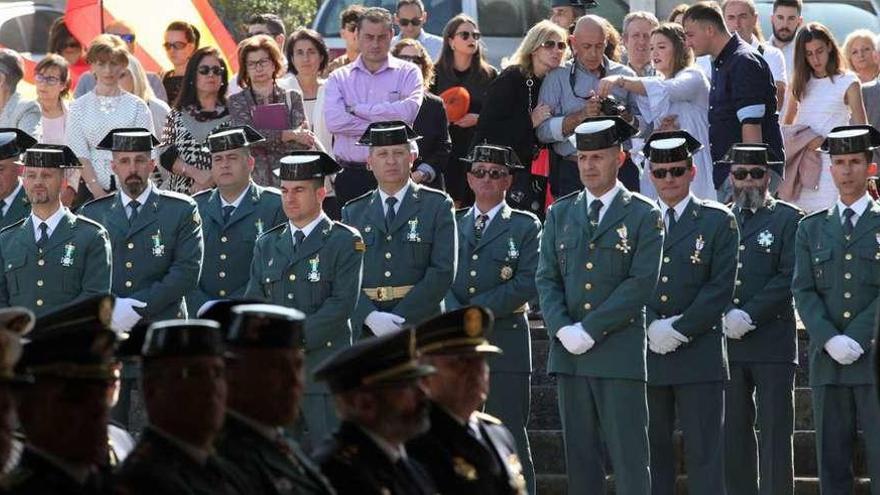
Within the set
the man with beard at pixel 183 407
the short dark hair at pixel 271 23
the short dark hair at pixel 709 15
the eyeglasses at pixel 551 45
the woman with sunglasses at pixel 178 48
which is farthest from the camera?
the short dark hair at pixel 271 23

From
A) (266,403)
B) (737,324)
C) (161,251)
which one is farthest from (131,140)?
(266,403)

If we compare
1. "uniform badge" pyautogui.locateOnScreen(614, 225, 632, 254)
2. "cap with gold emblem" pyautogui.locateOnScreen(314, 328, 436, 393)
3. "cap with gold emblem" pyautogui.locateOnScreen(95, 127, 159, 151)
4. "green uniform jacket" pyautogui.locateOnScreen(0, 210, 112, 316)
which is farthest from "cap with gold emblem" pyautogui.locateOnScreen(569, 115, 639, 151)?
"cap with gold emblem" pyautogui.locateOnScreen(314, 328, 436, 393)

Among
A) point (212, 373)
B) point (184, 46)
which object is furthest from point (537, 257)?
point (212, 373)

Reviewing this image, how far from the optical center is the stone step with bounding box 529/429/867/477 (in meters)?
13.3

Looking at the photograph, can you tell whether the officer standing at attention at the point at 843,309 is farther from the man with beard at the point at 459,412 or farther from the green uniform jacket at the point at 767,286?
the man with beard at the point at 459,412

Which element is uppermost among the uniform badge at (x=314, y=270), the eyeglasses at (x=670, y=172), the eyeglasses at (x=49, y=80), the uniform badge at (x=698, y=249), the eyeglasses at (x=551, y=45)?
the eyeglasses at (x=551, y=45)

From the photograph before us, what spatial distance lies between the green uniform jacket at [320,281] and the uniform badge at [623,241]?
144 cm

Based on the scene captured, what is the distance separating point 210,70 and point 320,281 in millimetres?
2665

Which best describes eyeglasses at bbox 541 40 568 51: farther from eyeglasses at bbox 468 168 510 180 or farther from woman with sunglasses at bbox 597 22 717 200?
eyeglasses at bbox 468 168 510 180

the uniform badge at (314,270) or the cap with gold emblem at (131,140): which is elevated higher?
the cap with gold emblem at (131,140)

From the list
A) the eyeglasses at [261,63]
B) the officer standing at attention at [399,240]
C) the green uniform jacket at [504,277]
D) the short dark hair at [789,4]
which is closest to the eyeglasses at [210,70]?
the eyeglasses at [261,63]

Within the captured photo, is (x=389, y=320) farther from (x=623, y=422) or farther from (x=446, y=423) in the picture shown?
(x=446, y=423)

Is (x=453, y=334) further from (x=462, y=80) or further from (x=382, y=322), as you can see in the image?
(x=462, y=80)

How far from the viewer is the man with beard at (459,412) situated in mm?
8016
